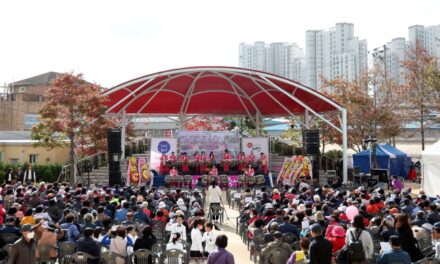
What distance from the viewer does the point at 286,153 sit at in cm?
→ 3244

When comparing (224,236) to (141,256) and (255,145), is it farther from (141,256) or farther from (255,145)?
(255,145)

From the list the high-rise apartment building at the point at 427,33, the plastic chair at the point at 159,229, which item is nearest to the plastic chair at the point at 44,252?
the plastic chair at the point at 159,229

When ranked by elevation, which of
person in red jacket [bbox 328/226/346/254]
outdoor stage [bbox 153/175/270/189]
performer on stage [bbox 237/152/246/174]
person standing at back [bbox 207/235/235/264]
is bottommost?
outdoor stage [bbox 153/175/270/189]

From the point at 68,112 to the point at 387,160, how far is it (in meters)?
17.4

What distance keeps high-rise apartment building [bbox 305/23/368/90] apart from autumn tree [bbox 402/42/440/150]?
120 feet

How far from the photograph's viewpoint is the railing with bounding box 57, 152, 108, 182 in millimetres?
26094

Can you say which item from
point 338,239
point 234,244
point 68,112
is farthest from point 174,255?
point 68,112

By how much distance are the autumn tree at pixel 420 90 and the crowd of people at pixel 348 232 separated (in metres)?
17.6

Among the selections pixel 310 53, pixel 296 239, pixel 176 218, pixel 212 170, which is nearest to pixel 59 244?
pixel 176 218

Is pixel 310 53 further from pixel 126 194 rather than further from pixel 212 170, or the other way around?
pixel 126 194

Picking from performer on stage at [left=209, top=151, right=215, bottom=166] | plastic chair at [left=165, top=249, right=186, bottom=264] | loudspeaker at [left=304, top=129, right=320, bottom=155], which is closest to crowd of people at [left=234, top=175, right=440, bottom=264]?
plastic chair at [left=165, top=249, right=186, bottom=264]

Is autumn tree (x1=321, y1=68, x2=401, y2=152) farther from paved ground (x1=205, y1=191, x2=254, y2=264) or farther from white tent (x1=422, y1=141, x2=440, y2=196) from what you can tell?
paved ground (x1=205, y1=191, x2=254, y2=264)

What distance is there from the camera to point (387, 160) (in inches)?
1091


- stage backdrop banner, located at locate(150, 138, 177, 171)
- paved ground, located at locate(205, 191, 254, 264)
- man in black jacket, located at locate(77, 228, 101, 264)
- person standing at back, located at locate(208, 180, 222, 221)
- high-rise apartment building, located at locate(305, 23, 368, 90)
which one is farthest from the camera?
high-rise apartment building, located at locate(305, 23, 368, 90)
